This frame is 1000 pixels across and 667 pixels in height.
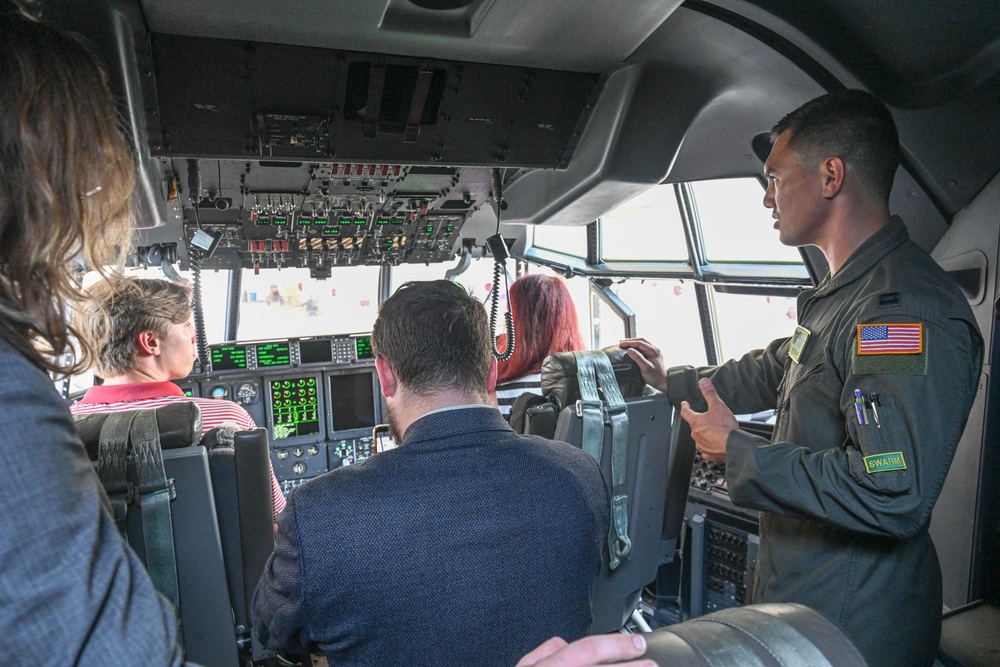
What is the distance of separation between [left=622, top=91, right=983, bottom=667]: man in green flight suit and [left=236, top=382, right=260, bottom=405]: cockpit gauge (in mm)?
3357

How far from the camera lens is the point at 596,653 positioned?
55cm

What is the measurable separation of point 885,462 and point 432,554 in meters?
0.85

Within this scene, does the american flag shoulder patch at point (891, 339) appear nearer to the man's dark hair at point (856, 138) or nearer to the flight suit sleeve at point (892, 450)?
the flight suit sleeve at point (892, 450)

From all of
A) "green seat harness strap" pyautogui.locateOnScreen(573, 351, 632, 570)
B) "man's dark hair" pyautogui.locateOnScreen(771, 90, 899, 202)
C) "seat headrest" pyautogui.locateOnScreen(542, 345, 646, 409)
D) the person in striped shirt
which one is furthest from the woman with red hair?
"man's dark hair" pyautogui.locateOnScreen(771, 90, 899, 202)

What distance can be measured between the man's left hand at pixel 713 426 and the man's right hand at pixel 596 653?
95cm

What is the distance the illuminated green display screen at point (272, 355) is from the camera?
13.8 ft

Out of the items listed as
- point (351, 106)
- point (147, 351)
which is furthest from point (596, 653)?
point (147, 351)

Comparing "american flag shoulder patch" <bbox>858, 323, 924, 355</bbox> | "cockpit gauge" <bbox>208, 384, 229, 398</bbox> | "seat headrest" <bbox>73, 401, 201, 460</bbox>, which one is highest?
"american flag shoulder patch" <bbox>858, 323, 924, 355</bbox>

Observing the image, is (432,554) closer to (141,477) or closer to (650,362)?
(141,477)

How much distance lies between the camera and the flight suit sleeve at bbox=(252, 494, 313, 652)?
1078mm

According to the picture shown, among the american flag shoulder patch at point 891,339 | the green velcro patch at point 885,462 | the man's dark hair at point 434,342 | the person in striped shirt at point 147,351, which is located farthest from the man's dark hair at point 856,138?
the person in striped shirt at point 147,351

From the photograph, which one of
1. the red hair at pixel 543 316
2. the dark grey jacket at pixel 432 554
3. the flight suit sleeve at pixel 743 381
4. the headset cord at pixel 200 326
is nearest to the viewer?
the dark grey jacket at pixel 432 554

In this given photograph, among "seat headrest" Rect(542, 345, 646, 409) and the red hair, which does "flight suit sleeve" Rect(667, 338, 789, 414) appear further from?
the red hair

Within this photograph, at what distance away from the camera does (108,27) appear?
1332 millimetres
